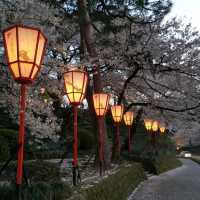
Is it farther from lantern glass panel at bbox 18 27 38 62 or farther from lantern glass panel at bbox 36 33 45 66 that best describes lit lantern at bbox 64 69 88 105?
lantern glass panel at bbox 18 27 38 62

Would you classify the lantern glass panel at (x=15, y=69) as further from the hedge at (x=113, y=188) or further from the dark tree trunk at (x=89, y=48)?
the dark tree trunk at (x=89, y=48)

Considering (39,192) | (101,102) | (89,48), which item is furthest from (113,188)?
(89,48)

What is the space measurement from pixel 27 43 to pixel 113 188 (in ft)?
Result: 15.5

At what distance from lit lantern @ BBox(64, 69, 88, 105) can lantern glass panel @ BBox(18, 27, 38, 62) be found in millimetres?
3298

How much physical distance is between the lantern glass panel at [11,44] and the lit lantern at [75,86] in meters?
3.30

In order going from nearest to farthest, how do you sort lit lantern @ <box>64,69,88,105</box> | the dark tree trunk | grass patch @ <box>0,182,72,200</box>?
grass patch @ <box>0,182,72,200</box> → lit lantern @ <box>64,69,88,105</box> → the dark tree trunk

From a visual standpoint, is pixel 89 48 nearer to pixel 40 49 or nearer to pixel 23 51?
pixel 40 49

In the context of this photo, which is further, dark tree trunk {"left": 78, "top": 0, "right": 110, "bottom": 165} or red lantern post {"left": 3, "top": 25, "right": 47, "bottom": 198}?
dark tree trunk {"left": 78, "top": 0, "right": 110, "bottom": 165}

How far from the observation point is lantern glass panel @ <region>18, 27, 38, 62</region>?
5.13m

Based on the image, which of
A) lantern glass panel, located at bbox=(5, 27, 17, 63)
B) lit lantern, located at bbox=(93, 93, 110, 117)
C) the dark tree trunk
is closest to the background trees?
the dark tree trunk

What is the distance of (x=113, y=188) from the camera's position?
8.80 metres

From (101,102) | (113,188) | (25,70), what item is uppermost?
(101,102)

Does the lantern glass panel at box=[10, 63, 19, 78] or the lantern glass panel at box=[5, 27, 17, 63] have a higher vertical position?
the lantern glass panel at box=[5, 27, 17, 63]

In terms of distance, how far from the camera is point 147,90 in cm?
1883
